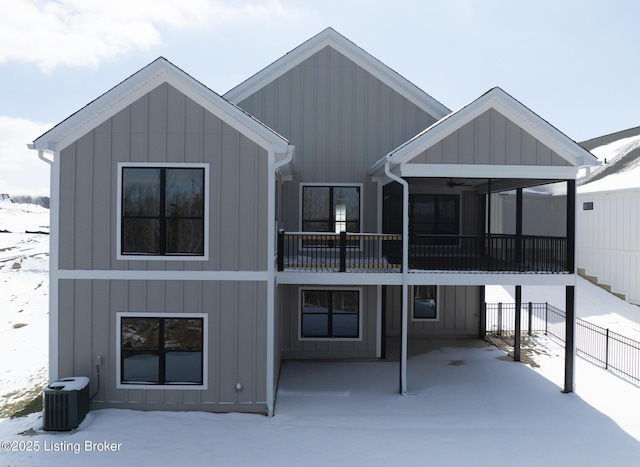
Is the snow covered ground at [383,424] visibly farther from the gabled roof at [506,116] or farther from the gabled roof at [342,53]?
the gabled roof at [342,53]

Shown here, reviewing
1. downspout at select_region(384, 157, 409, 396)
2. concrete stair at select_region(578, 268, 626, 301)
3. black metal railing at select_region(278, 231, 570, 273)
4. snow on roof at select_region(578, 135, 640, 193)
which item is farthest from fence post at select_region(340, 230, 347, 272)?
concrete stair at select_region(578, 268, 626, 301)

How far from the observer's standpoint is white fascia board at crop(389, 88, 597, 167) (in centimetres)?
1070

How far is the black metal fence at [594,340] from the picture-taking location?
42.5 ft

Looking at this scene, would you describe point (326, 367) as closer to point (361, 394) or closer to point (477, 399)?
point (361, 394)

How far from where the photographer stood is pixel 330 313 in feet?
45.9

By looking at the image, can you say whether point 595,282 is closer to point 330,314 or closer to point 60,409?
point 330,314

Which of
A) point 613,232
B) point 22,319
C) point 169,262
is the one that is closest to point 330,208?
point 169,262

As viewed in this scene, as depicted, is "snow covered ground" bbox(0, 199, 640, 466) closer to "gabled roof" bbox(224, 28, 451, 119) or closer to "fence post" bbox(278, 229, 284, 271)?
"fence post" bbox(278, 229, 284, 271)

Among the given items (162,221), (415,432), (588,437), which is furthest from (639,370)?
(162,221)

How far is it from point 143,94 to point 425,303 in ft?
36.7

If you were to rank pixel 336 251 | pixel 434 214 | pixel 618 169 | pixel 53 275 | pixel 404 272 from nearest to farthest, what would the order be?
pixel 53 275
pixel 404 272
pixel 336 251
pixel 434 214
pixel 618 169

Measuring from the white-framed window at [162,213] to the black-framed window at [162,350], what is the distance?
4.66 ft

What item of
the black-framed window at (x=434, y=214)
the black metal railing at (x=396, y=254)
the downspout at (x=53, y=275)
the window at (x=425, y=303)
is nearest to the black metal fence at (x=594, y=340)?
the window at (x=425, y=303)

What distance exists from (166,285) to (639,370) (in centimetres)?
Answer: 1269
